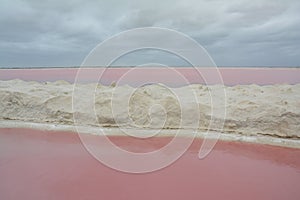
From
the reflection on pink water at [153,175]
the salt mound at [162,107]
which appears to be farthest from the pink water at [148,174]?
the salt mound at [162,107]

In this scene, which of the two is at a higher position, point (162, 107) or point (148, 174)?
point (162, 107)

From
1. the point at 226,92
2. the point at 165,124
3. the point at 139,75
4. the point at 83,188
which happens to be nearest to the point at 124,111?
the point at 165,124

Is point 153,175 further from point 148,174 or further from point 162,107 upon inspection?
point 162,107

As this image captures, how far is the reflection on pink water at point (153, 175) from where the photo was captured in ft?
12.5

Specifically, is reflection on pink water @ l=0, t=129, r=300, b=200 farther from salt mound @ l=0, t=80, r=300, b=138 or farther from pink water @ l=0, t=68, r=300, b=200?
salt mound @ l=0, t=80, r=300, b=138

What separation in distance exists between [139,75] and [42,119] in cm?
523

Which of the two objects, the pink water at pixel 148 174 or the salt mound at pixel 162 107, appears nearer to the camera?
the pink water at pixel 148 174

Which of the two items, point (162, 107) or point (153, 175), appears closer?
point (153, 175)

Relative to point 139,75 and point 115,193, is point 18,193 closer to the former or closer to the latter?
point 115,193

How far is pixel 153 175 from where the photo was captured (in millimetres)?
4480

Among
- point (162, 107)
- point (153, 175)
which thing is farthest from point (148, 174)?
point (162, 107)

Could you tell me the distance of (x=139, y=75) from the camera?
39.7 ft

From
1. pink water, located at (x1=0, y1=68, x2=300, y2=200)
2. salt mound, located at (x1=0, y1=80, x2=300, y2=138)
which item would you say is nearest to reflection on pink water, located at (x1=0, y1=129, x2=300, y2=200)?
pink water, located at (x1=0, y1=68, x2=300, y2=200)

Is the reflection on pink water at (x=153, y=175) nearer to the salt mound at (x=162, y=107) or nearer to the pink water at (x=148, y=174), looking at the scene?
the pink water at (x=148, y=174)
